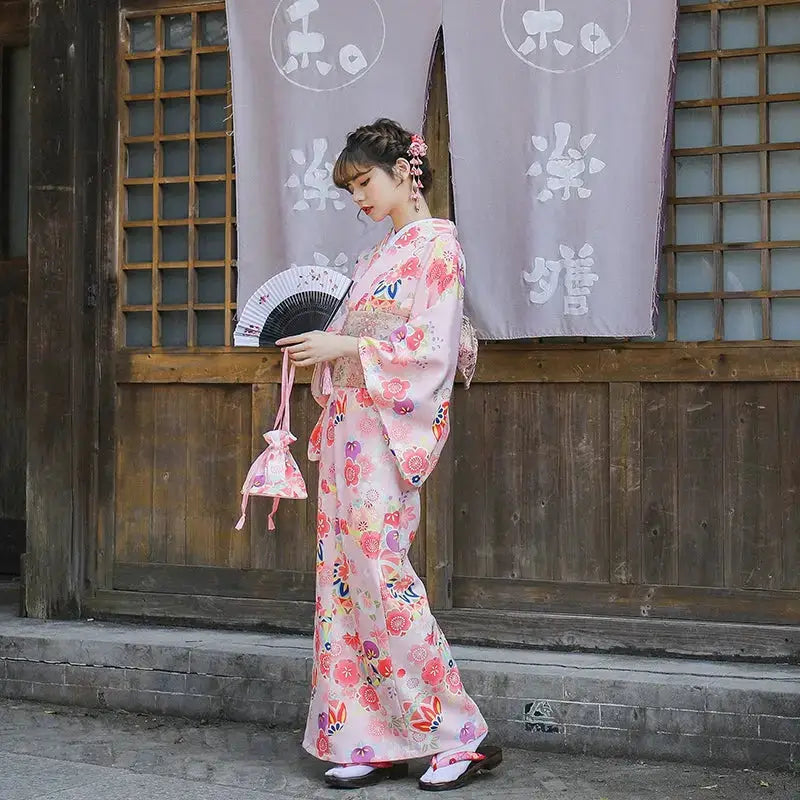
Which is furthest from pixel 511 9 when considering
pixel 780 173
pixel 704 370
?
pixel 704 370

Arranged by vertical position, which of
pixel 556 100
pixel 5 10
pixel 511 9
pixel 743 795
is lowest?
pixel 743 795

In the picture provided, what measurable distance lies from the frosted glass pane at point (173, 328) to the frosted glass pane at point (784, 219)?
9.42 ft

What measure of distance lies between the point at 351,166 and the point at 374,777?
7.22 feet

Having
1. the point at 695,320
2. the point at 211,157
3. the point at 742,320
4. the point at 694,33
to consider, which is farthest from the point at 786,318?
the point at 211,157

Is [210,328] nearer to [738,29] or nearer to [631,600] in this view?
[631,600]

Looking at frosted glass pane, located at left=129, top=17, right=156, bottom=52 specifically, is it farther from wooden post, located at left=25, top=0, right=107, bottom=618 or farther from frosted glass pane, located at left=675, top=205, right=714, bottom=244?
frosted glass pane, located at left=675, top=205, right=714, bottom=244

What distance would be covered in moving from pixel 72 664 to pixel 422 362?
8.64 feet

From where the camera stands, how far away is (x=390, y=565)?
14.7 ft

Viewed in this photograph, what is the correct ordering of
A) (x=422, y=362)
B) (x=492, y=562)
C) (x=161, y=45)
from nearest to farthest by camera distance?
(x=422, y=362) → (x=492, y=562) → (x=161, y=45)

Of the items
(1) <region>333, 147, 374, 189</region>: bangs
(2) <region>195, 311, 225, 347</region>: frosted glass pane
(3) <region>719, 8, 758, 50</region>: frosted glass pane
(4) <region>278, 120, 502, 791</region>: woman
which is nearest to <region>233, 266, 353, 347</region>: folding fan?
(4) <region>278, 120, 502, 791</region>: woman

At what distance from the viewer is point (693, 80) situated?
5480mm

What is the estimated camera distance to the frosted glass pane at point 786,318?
17.5ft

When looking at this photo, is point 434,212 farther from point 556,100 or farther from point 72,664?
point 72,664

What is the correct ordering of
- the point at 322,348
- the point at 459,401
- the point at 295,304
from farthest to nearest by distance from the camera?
the point at 459,401 → the point at 295,304 → the point at 322,348
